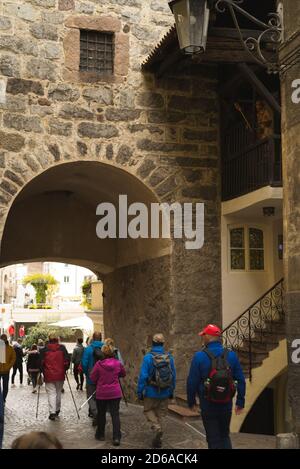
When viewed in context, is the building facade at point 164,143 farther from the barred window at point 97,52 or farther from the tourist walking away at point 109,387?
the tourist walking away at point 109,387

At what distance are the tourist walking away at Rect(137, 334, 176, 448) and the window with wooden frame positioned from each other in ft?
12.9

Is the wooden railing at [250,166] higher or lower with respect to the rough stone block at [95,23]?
lower

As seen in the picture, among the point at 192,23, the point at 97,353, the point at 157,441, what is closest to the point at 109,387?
the point at 157,441

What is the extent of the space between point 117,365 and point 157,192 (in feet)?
12.1

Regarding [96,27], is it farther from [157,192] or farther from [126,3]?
[157,192]

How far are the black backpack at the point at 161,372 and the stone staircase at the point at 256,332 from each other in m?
2.30

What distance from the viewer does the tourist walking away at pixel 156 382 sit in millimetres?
6938

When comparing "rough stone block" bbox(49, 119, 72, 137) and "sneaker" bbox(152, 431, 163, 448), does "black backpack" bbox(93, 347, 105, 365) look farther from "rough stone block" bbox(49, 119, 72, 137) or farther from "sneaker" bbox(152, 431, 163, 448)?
"rough stone block" bbox(49, 119, 72, 137)

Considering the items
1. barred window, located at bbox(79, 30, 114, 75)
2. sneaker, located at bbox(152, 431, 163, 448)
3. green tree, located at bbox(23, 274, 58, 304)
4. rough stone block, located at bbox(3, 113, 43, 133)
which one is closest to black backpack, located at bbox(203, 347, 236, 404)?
sneaker, located at bbox(152, 431, 163, 448)

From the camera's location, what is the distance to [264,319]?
10562 millimetres

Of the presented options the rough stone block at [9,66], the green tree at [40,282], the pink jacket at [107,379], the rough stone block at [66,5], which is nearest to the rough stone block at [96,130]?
the rough stone block at [9,66]

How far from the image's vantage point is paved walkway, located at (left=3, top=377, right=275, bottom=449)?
7.32 meters

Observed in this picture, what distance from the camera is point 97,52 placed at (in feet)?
33.6

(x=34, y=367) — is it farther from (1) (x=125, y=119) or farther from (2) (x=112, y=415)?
(2) (x=112, y=415)
